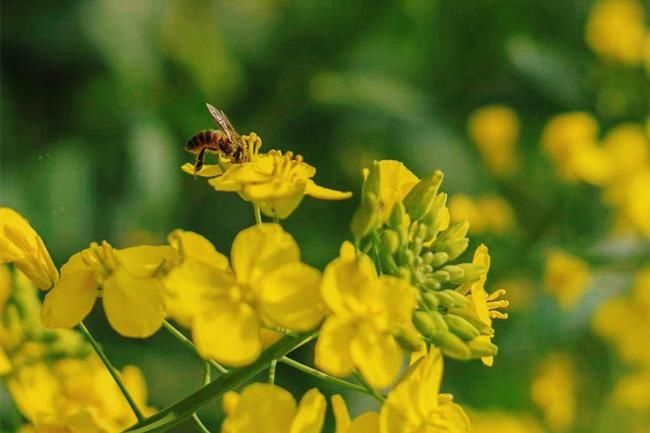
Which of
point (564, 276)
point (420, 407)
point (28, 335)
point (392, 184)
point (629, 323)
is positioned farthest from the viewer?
point (629, 323)

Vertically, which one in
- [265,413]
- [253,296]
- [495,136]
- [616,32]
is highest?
[616,32]

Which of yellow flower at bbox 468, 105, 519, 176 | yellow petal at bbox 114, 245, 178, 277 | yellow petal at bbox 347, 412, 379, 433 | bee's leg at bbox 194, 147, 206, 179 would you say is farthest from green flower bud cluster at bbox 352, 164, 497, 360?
→ yellow flower at bbox 468, 105, 519, 176

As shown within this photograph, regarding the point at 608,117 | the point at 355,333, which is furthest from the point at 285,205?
the point at 608,117

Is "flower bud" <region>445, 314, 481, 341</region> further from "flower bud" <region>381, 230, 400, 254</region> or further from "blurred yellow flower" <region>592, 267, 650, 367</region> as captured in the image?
"blurred yellow flower" <region>592, 267, 650, 367</region>

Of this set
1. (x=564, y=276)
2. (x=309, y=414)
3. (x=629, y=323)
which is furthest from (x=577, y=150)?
(x=309, y=414)

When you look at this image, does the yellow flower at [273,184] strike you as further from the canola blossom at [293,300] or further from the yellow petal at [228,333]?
the yellow petal at [228,333]

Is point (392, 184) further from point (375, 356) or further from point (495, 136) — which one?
point (495, 136)

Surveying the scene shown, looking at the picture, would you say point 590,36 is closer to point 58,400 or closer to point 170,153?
point 170,153
